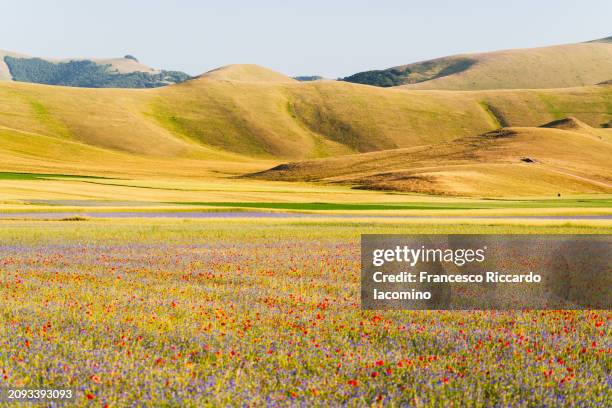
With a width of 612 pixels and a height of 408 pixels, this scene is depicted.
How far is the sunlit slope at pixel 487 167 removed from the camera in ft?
419

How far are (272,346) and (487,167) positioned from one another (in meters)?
138

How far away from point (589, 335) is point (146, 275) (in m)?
13.1

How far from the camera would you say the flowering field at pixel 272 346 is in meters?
9.09

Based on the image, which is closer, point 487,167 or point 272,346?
point 272,346

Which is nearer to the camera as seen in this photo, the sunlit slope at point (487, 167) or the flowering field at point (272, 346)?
the flowering field at point (272, 346)

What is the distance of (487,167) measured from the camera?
5659 inches

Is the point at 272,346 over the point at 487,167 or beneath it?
beneath

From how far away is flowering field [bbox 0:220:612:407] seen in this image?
9.09 metres

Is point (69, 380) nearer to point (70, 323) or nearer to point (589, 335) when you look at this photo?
point (70, 323)

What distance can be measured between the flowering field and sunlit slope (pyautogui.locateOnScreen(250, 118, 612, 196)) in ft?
341

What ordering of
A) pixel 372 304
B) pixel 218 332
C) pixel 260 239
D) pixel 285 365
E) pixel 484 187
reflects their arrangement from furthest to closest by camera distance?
pixel 484 187 → pixel 260 239 → pixel 372 304 → pixel 218 332 → pixel 285 365

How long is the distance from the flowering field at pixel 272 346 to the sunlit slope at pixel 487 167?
103785 millimetres

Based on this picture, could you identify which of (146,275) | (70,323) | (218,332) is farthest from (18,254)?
(218,332)

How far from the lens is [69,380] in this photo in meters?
9.21
